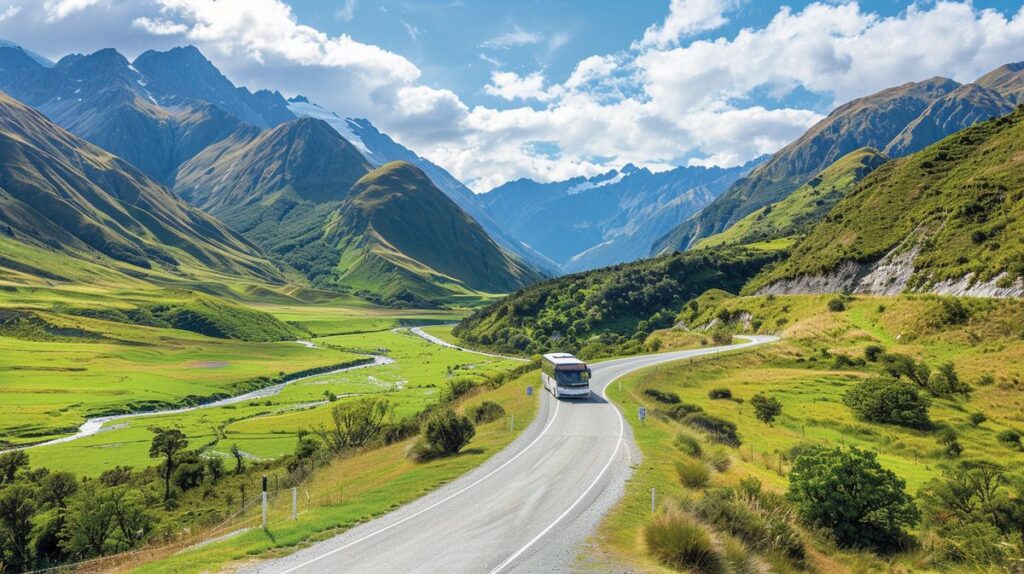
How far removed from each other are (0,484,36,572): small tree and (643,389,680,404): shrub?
2056 inches

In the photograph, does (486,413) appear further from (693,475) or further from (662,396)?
(693,475)

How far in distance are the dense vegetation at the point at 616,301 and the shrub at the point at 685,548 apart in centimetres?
11604

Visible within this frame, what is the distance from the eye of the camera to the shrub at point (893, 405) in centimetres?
4144

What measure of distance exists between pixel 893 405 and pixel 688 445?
22197mm

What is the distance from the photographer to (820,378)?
53.3 meters

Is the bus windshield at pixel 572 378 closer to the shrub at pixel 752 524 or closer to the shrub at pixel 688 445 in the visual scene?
the shrub at pixel 688 445

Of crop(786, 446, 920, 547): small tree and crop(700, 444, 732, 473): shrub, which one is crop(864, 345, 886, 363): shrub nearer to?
crop(700, 444, 732, 473): shrub

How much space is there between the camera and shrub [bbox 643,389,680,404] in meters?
49.4

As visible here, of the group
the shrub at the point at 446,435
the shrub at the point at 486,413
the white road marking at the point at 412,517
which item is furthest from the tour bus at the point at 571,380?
the shrub at the point at 446,435

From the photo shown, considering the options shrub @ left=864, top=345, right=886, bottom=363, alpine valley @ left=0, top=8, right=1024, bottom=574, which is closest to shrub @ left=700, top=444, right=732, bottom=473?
alpine valley @ left=0, top=8, right=1024, bottom=574

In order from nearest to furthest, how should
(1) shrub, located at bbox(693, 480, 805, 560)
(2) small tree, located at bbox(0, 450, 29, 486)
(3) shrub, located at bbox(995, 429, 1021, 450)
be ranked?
(1) shrub, located at bbox(693, 480, 805, 560)
(3) shrub, located at bbox(995, 429, 1021, 450)
(2) small tree, located at bbox(0, 450, 29, 486)

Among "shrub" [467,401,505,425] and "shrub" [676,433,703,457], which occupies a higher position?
"shrub" [467,401,505,425]

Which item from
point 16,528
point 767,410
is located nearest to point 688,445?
Result: point 767,410

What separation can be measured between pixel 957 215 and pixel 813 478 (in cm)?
7576
